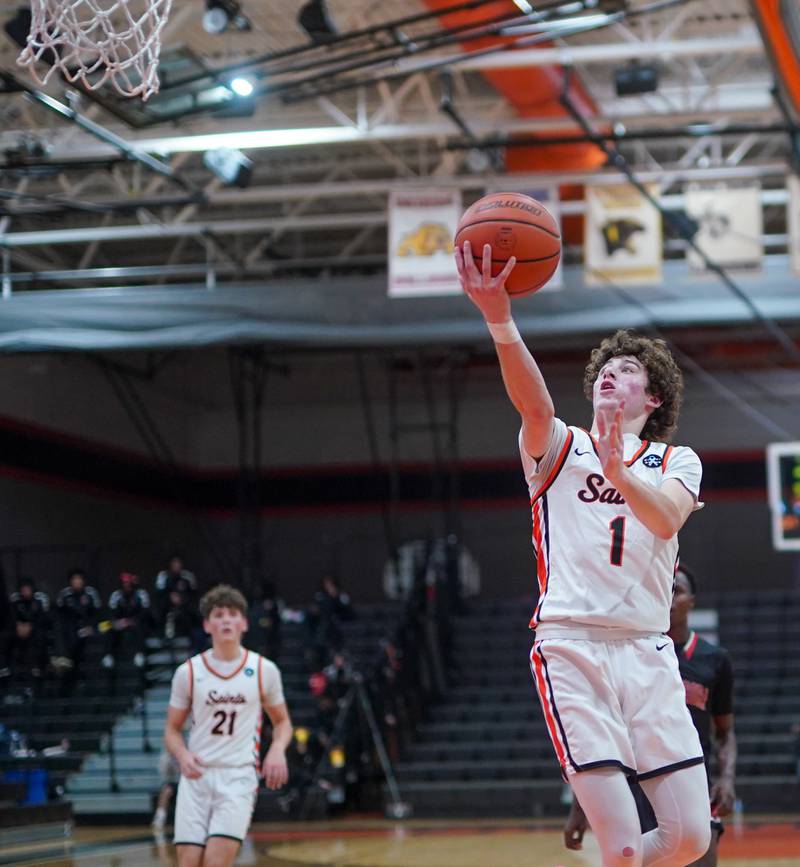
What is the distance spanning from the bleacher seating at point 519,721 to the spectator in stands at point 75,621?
16.7 ft

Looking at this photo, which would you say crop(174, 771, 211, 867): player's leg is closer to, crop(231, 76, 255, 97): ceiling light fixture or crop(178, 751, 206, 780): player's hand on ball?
crop(178, 751, 206, 780): player's hand on ball

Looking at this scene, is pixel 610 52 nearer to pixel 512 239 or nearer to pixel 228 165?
pixel 228 165

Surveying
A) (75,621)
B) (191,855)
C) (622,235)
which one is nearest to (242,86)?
(622,235)

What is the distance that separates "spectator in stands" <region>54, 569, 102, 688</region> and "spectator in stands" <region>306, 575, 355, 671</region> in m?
3.15

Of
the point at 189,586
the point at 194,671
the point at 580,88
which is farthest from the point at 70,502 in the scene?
the point at 194,671

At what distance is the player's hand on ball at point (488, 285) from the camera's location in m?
3.73

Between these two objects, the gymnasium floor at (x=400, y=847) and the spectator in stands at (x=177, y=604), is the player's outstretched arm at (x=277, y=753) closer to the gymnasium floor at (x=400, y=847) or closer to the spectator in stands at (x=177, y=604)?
the gymnasium floor at (x=400, y=847)

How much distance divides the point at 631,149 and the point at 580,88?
12.3 feet

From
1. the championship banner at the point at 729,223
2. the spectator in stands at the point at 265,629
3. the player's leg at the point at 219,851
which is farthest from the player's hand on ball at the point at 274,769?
the spectator in stands at the point at 265,629

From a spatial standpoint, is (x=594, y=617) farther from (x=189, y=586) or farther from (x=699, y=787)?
(x=189, y=586)

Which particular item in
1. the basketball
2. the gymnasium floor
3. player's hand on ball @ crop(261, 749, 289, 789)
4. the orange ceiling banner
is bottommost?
the gymnasium floor

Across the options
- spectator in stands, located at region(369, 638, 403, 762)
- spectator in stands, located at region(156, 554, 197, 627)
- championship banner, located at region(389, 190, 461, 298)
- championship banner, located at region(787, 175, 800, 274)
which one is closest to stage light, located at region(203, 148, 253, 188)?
championship banner, located at region(389, 190, 461, 298)

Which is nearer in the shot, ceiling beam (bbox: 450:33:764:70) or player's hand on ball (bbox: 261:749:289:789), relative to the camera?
player's hand on ball (bbox: 261:749:289:789)

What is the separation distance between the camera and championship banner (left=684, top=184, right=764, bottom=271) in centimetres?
1401
